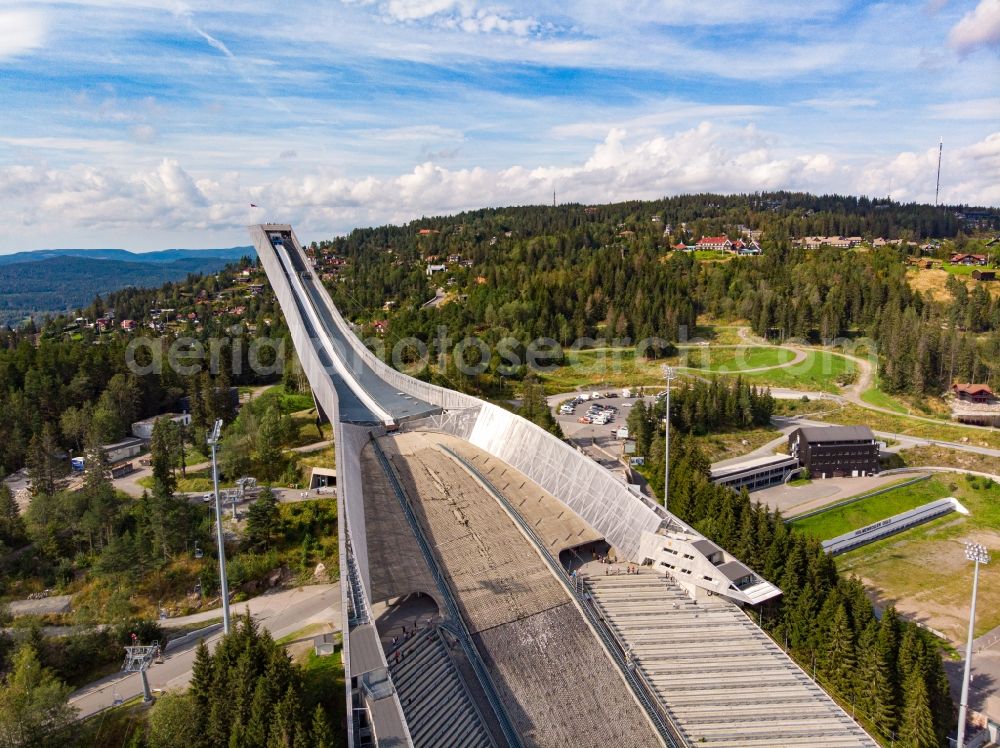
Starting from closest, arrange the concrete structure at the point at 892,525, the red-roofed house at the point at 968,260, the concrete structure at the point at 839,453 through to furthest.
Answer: the concrete structure at the point at 892,525, the concrete structure at the point at 839,453, the red-roofed house at the point at 968,260

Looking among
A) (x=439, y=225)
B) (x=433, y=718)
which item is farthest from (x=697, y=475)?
(x=439, y=225)

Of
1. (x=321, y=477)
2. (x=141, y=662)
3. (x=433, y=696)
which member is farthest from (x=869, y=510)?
(x=141, y=662)

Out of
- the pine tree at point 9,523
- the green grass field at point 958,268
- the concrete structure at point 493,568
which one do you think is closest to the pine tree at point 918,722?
the concrete structure at point 493,568

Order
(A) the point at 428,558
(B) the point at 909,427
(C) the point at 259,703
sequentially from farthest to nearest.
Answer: (B) the point at 909,427
(A) the point at 428,558
(C) the point at 259,703

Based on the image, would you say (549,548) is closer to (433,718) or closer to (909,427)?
(433,718)

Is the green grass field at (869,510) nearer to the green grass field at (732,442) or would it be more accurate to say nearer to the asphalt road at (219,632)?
the green grass field at (732,442)

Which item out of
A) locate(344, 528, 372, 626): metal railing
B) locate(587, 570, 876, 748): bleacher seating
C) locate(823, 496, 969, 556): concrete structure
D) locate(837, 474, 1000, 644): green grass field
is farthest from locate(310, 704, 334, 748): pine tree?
locate(823, 496, 969, 556): concrete structure
